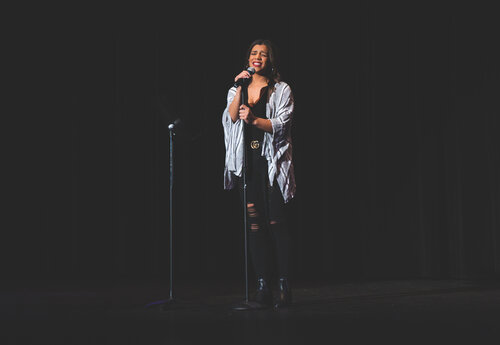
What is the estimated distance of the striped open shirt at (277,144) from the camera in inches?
94.6

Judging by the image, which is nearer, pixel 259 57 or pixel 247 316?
pixel 247 316

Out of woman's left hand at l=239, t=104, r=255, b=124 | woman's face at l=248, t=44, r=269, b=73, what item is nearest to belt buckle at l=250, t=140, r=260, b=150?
woman's left hand at l=239, t=104, r=255, b=124

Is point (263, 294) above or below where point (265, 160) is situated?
below

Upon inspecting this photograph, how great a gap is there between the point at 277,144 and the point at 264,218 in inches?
13.2

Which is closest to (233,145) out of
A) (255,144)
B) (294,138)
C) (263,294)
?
(255,144)

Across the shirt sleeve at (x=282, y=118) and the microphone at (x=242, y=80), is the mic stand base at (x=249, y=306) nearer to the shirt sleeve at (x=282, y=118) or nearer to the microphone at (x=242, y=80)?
the shirt sleeve at (x=282, y=118)

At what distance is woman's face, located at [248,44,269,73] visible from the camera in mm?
2488

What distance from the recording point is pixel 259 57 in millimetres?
2488

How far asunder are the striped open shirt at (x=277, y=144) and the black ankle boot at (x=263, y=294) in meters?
0.38

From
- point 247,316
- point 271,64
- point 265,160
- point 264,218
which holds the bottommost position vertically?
point 247,316

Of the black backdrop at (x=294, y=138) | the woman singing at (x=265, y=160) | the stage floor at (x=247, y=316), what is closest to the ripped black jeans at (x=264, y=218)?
the woman singing at (x=265, y=160)

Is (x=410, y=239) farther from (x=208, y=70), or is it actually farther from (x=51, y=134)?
(x=51, y=134)

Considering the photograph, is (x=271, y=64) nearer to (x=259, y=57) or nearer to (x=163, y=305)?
(x=259, y=57)

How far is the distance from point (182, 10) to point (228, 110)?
76.3 inches
